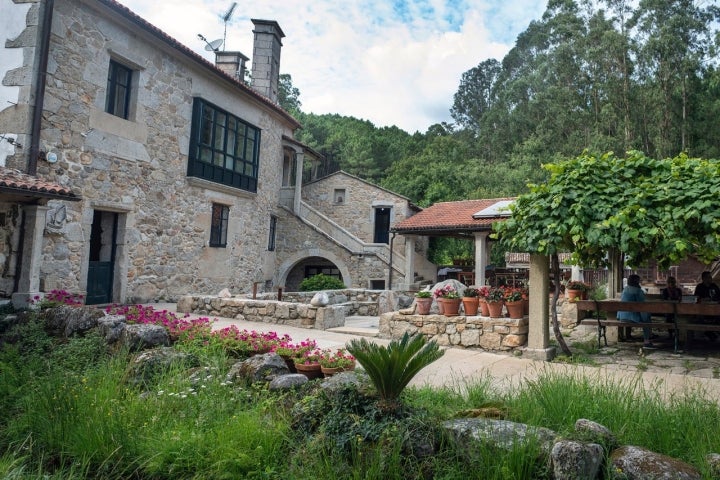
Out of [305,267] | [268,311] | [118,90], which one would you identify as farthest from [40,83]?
[305,267]

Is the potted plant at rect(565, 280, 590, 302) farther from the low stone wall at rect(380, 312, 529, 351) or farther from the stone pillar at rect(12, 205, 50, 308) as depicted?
the stone pillar at rect(12, 205, 50, 308)

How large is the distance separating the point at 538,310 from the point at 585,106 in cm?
3240

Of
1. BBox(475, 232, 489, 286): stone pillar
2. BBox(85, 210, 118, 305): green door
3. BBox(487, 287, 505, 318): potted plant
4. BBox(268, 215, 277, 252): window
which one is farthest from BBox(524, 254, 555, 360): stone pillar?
BBox(268, 215, 277, 252): window

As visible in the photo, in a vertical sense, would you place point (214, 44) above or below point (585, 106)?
below

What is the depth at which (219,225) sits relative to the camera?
15.0m

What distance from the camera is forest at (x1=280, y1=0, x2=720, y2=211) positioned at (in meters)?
28.8

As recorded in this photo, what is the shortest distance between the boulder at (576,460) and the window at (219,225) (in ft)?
42.8

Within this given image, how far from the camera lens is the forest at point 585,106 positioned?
A: 28.8 meters

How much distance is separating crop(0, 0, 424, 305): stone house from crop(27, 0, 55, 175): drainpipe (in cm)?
2

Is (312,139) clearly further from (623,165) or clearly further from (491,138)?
(623,165)

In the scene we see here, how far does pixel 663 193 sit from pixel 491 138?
38797mm

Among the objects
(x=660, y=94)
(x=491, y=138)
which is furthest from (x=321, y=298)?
(x=491, y=138)

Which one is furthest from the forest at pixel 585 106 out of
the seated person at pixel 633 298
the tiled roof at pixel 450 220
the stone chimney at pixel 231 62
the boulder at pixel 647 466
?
the boulder at pixel 647 466

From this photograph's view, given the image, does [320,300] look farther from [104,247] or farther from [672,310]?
[672,310]
